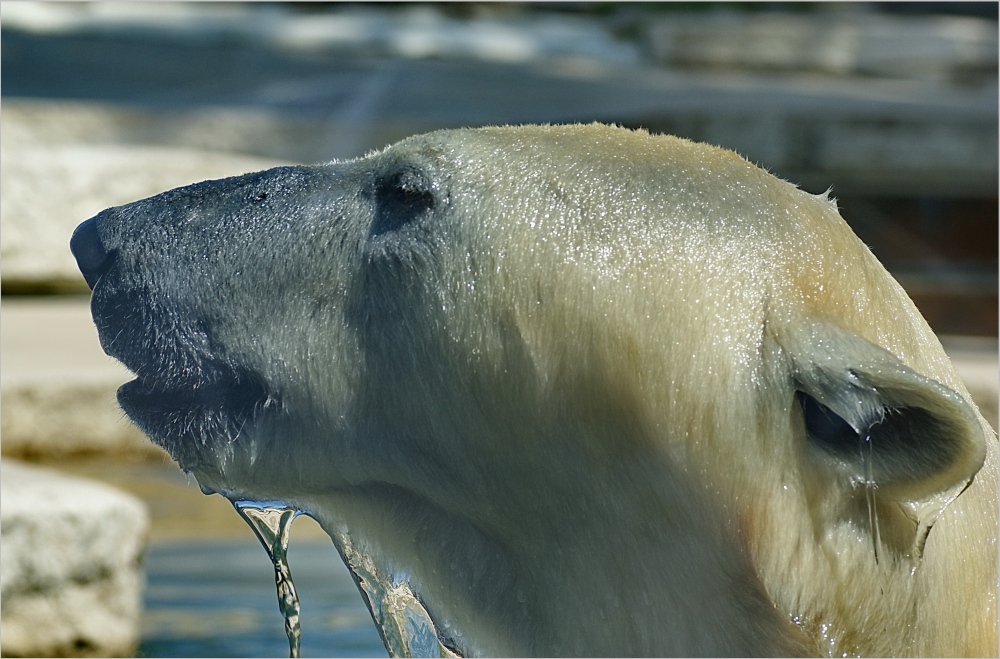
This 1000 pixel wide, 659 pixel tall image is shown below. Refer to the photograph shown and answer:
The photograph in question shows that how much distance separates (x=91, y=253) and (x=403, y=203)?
0.43 metres

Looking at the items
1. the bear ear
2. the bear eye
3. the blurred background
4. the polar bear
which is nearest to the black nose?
the polar bear

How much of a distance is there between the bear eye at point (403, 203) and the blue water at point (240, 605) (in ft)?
6.09

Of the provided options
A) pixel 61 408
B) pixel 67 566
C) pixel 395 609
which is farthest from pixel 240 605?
pixel 395 609

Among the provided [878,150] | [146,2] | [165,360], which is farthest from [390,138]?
[165,360]

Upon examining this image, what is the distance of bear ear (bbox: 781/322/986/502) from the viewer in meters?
1.51

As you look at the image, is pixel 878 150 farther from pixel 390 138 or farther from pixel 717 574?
pixel 717 574

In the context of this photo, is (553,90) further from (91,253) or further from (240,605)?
(91,253)

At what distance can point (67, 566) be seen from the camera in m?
3.08

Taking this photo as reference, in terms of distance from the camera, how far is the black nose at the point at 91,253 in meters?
1.87

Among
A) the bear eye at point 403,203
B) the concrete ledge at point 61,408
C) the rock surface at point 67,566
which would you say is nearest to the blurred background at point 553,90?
the concrete ledge at point 61,408

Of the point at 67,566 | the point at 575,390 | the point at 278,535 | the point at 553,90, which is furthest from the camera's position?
the point at 553,90

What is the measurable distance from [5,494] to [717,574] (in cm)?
186

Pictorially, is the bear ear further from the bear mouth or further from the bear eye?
the bear mouth

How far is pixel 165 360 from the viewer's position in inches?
72.3
